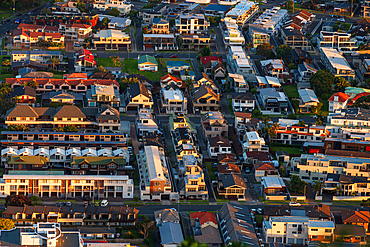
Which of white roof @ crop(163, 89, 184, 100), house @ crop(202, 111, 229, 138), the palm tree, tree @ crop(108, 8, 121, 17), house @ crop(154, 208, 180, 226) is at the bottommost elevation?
tree @ crop(108, 8, 121, 17)

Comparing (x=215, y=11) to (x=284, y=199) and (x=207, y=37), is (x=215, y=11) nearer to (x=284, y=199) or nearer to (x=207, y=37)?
(x=207, y=37)

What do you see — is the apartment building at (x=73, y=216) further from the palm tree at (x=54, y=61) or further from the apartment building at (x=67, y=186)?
the palm tree at (x=54, y=61)

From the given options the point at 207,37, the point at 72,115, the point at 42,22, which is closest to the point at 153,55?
the point at 207,37

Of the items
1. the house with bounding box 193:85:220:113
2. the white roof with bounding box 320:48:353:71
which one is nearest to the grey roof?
the house with bounding box 193:85:220:113

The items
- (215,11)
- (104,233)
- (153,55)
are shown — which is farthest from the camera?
(215,11)

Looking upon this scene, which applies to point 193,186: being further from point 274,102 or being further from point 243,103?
point 274,102

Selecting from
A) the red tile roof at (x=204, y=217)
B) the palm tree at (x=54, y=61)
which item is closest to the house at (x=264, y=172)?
the red tile roof at (x=204, y=217)

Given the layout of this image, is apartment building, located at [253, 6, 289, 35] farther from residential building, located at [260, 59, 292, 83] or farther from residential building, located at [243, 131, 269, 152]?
residential building, located at [243, 131, 269, 152]
